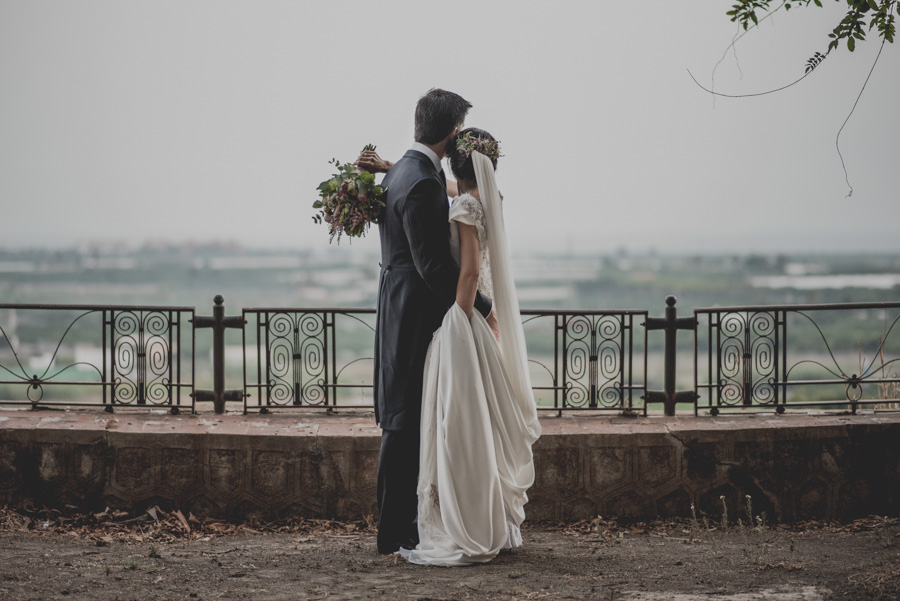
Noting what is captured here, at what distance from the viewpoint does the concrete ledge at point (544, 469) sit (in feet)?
17.1

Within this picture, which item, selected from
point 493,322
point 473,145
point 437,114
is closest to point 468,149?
point 473,145


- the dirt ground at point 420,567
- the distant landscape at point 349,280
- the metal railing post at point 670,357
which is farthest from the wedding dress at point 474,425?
the distant landscape at point 349,280

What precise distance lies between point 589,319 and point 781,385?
1.36 m

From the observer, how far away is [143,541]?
476cm

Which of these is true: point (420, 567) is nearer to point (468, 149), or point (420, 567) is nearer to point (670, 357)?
point (468, 149)

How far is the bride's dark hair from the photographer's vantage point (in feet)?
12.8

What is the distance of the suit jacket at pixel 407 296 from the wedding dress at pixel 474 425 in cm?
7

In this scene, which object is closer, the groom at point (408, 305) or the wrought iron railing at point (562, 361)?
the groom at point (408, 305)

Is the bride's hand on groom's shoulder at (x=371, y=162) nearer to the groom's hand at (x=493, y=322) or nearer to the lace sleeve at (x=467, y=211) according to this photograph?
the lace sleeve at (x=467, y=211)

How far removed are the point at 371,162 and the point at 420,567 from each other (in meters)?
1.91

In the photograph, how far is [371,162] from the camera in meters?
4.25

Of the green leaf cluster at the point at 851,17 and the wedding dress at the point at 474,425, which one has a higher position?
the green leaf cluster at the point at 851,17

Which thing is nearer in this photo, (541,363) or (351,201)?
(351,201)

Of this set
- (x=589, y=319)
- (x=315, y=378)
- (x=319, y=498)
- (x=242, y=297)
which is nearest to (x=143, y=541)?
(x=319, y=498)
